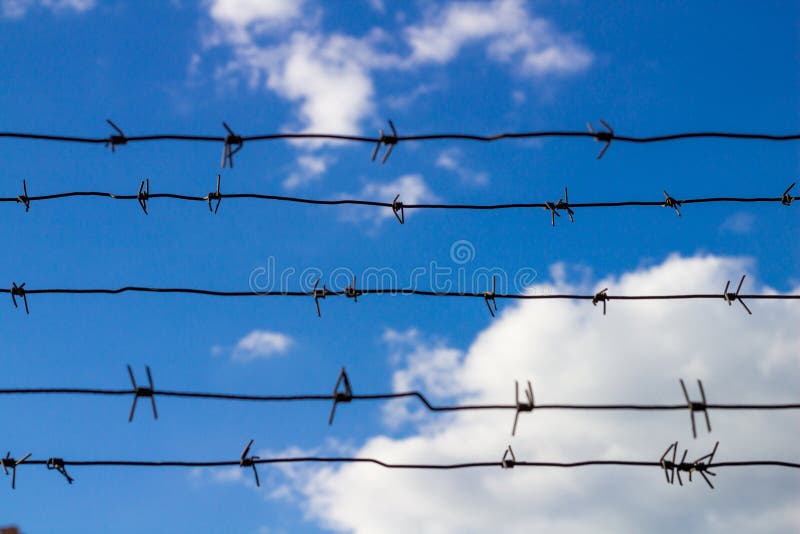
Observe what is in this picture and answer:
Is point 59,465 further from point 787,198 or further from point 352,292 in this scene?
point 787,198

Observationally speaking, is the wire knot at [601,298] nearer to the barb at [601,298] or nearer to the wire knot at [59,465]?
the barb at [601,298]

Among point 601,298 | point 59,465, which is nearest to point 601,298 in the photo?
point 601,298

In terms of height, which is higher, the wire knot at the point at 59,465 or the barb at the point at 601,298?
the barb at the point at 601,298

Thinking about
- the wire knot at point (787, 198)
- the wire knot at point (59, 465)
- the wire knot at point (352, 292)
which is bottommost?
the wire knot at point (59, 465)

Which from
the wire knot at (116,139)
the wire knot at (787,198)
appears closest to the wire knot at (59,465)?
the wire knot at (116,139)

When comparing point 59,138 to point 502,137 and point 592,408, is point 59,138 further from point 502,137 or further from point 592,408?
point 592,408

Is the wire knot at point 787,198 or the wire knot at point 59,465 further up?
the wire knot at point 787,198

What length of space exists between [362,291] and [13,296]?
1.91 metres

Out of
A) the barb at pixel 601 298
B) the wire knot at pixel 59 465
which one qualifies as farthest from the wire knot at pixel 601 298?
the wire knot at pixel 59 465

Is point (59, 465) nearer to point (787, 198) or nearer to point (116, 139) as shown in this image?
point (116, 139)

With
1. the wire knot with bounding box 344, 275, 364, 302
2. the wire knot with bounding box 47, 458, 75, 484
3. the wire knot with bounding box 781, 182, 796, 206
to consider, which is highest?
the wire knot with bounding box 781, 182, 796, 206

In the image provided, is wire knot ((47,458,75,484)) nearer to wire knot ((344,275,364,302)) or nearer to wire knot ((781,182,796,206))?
wire knot ((344,275,364,302))

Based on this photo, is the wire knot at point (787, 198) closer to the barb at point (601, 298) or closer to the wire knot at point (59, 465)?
the barb at point (601, 298)

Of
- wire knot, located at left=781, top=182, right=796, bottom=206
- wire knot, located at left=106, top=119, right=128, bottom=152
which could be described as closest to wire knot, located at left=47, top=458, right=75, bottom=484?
wire knot, located at left=106, top=119, right=128, bottom=152
